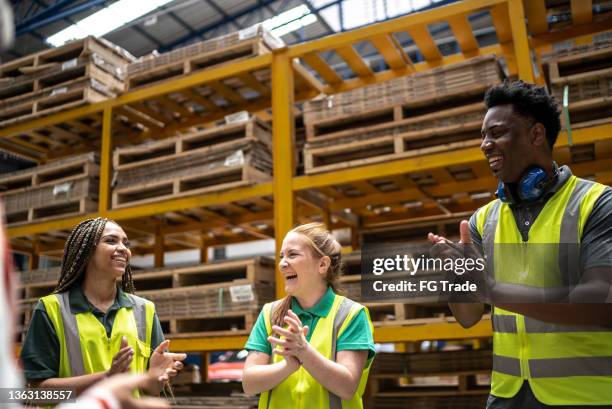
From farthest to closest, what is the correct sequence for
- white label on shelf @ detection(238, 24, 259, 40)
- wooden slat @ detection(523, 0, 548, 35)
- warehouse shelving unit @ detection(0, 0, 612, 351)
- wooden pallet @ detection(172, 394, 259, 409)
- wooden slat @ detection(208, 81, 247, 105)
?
wooden slat @ detection(208, 81, 247, 105) → white label on shelf @ detection(238, 24, 259, 40) → wooden pallet @ detection(172, 394, 259, 409) → wooden slat @ detection(523, 0, 548, 35) → warehouse shelving unit @ detection(0, 0, 612, 351)

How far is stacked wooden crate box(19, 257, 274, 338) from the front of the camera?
5.10 metres

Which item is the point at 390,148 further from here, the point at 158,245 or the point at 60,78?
the point at 60,78

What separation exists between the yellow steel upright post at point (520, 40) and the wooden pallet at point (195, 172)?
95.8 inches

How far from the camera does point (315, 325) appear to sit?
105 inches

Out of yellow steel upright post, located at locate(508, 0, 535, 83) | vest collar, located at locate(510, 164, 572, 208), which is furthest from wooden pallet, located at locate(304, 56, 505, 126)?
vest collar, located at locate(510, 164, 572, 208)

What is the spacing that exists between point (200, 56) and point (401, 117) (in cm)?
241

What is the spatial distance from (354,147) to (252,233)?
3.18 m

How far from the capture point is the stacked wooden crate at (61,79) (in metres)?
6.43

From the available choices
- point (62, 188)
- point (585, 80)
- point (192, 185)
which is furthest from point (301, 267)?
point (62, 188)

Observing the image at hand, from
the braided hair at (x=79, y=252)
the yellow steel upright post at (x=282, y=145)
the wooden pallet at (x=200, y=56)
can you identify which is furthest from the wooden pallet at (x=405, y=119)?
the braided hair at (x=79, y=252)

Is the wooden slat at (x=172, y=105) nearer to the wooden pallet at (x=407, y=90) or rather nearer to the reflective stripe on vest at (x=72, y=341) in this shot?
the wooden pallet at (x=407, y=90)

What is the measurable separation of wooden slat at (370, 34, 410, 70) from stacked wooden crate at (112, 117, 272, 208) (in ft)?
4.46

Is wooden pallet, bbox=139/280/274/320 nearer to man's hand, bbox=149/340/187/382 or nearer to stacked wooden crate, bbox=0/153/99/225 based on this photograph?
stacked wooden crate, bbox=0/153/99/225

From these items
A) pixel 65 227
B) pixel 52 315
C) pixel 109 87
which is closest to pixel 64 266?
pixel 52 315
